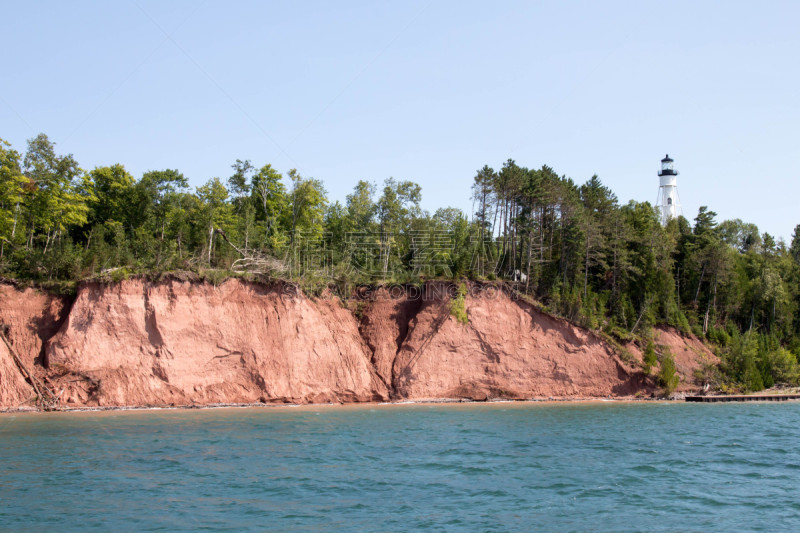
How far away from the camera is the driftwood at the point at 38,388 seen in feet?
126

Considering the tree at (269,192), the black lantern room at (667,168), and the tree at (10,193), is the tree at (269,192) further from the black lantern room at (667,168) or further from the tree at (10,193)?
the black lantern room at (667,168)

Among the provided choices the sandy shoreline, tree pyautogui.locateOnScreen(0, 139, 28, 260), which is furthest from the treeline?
the sandy shoreline

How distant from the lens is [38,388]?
38.9 metres

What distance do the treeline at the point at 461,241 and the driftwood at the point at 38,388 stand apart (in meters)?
8.97

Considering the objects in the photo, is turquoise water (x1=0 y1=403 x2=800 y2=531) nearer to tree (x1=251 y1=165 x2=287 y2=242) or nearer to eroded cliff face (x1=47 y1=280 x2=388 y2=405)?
eroded cliff face (x1=47 y1=280 x2=388 y2=405)

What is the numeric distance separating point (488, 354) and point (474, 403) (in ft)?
15.2

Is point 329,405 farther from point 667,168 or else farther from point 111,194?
point 667,168

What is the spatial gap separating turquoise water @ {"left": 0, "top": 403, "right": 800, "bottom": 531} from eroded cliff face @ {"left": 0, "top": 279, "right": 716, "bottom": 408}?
4.72 metres

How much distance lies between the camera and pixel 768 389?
5478cm

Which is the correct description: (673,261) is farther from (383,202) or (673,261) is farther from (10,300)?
(10,300)

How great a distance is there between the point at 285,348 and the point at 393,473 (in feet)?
79.3

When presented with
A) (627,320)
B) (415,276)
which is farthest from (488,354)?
(627,320)

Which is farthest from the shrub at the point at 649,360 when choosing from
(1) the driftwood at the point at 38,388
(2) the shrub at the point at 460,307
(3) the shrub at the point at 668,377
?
(1) the driftwood at the point at 38,388

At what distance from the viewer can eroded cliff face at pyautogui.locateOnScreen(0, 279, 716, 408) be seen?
40.7 metres
